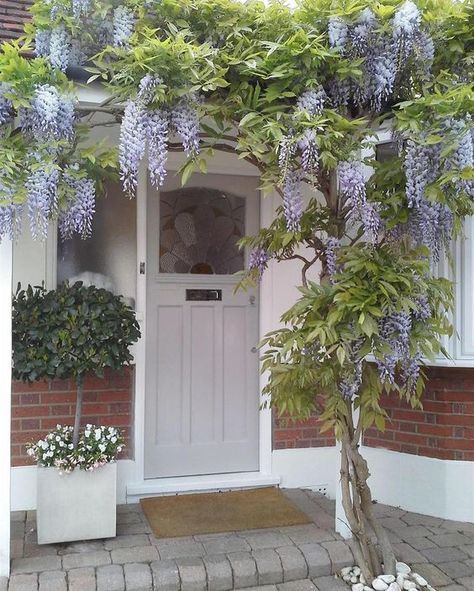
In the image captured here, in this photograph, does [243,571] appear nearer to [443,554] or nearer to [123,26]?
[443,554]

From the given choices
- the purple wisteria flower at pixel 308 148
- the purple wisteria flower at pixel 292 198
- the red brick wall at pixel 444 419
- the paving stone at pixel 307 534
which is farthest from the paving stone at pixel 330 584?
the purple wisteria flower at pixel 308 148

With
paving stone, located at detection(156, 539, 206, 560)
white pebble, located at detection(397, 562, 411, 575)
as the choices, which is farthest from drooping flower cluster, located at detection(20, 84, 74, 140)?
white pebble, located at detection(397, 562, 411, 575)

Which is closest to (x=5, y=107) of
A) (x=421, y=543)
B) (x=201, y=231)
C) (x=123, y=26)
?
(x=123, y=26)

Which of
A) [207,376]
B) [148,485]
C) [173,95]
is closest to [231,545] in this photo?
[148,485]

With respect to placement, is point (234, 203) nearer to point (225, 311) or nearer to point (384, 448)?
point (225, 311)

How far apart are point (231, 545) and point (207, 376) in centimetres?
142

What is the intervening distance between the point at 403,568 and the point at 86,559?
177 centimetres

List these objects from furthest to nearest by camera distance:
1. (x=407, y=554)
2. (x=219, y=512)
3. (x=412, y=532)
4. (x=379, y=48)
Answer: (x=219, y=512)
(x=412, y=532)
(x=407, y=554)
(x=379, y=48)

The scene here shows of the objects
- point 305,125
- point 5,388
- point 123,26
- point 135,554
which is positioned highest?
point 123,26

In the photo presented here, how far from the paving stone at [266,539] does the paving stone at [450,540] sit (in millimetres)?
997

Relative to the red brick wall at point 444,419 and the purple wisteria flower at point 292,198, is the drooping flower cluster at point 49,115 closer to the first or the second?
the purple wisteria flower at point 292,198

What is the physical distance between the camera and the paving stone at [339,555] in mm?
3439

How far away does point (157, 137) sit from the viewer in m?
2.93

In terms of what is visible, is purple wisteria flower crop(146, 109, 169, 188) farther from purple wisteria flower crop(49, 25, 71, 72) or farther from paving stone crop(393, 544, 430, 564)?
paving stone crop(393, 544, 430, 564)
